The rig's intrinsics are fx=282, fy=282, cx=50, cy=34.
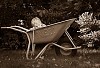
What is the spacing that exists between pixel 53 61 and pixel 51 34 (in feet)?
1.85

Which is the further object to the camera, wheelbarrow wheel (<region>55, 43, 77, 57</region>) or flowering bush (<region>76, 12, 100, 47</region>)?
flowering bush (<region>76, 12, 100, 47</region>)

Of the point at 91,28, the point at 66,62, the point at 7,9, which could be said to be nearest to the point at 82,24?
the point at 91,28

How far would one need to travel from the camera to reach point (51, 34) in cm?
578

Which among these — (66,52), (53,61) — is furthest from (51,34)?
(66,52)

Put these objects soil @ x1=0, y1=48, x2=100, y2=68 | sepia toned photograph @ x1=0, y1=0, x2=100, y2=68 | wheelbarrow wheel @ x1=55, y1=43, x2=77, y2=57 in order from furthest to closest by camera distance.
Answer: wheelbarrow wheel @ x1=55, y1=43, x2=77, y2=57 < sepia toned photograph @ x1=0, y1=0, x2=100, y2=68 < soil @ x1=0, y1=48, x2=100, y2=68

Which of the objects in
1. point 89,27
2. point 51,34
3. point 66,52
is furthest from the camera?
point 89,27

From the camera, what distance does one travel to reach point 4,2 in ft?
22.2

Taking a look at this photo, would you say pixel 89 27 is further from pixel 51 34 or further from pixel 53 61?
pixel 53 61

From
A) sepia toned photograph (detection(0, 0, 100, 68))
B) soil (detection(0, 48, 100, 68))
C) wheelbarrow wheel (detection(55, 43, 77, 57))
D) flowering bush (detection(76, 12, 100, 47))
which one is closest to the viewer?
soil (detection(0, 48, 100, 68))

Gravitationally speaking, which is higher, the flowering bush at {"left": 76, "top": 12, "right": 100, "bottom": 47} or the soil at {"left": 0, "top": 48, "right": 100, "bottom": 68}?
the flowering bush at {"left": 76, "top": 12, "right": 100, "bottom": 47}

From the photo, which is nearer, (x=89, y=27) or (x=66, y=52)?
(x=66, y=52)

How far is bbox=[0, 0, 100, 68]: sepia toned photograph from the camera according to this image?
18.8 feet

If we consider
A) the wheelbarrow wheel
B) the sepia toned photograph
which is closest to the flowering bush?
the sepia toned photograph

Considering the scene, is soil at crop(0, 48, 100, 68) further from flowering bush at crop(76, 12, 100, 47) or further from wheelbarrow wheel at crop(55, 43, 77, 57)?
flowering bush at crop(76, 12, 100, 47)
